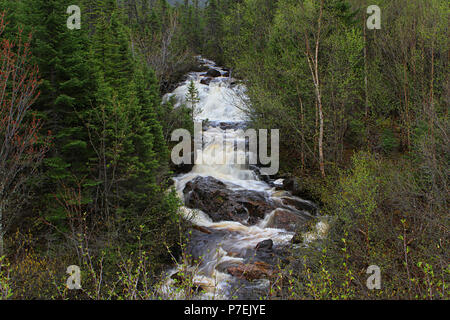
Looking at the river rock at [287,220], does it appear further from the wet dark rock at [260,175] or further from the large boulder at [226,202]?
the wet dark rock at [260,175]

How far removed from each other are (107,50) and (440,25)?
20089mm

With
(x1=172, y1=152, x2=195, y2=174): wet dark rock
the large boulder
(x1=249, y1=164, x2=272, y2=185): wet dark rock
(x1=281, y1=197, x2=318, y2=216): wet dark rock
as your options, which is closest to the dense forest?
(x1=281, y1=197, x2=318, y2=216): wet dark rock

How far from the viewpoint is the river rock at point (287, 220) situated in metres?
13.2

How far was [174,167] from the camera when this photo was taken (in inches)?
801

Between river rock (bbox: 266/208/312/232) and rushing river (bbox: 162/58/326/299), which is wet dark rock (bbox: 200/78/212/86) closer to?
rushing river (bbox: 162/58/326/299)

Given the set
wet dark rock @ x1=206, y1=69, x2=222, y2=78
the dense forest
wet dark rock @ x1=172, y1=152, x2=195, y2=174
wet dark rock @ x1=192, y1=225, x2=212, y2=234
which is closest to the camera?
the dense forest

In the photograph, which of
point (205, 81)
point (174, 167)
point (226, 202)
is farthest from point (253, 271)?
point (205, 81)

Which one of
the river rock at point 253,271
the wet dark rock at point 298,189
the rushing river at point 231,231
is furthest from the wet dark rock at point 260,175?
the river rock at point 253,271

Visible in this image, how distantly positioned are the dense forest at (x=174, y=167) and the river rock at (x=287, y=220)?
145 centimetres

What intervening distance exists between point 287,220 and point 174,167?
9.88 m

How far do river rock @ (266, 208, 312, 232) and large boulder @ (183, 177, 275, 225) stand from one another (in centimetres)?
67

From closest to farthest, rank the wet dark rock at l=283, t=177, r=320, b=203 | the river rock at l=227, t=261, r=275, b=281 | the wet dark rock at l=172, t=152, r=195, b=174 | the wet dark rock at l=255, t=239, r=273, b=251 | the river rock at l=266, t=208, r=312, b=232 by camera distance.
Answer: the river rock at l=227, t=261, r=275, b=281
the wet dark rock at l=255, t=239, r=273, b=251
the river rock at l=266, t=208, r=312, b=232
the wet dark rock at l=283, t=177, r=320, b=203
the wet dark rock at l=172, t=152, r=195, b=174

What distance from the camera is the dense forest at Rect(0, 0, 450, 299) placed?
24.3ft
